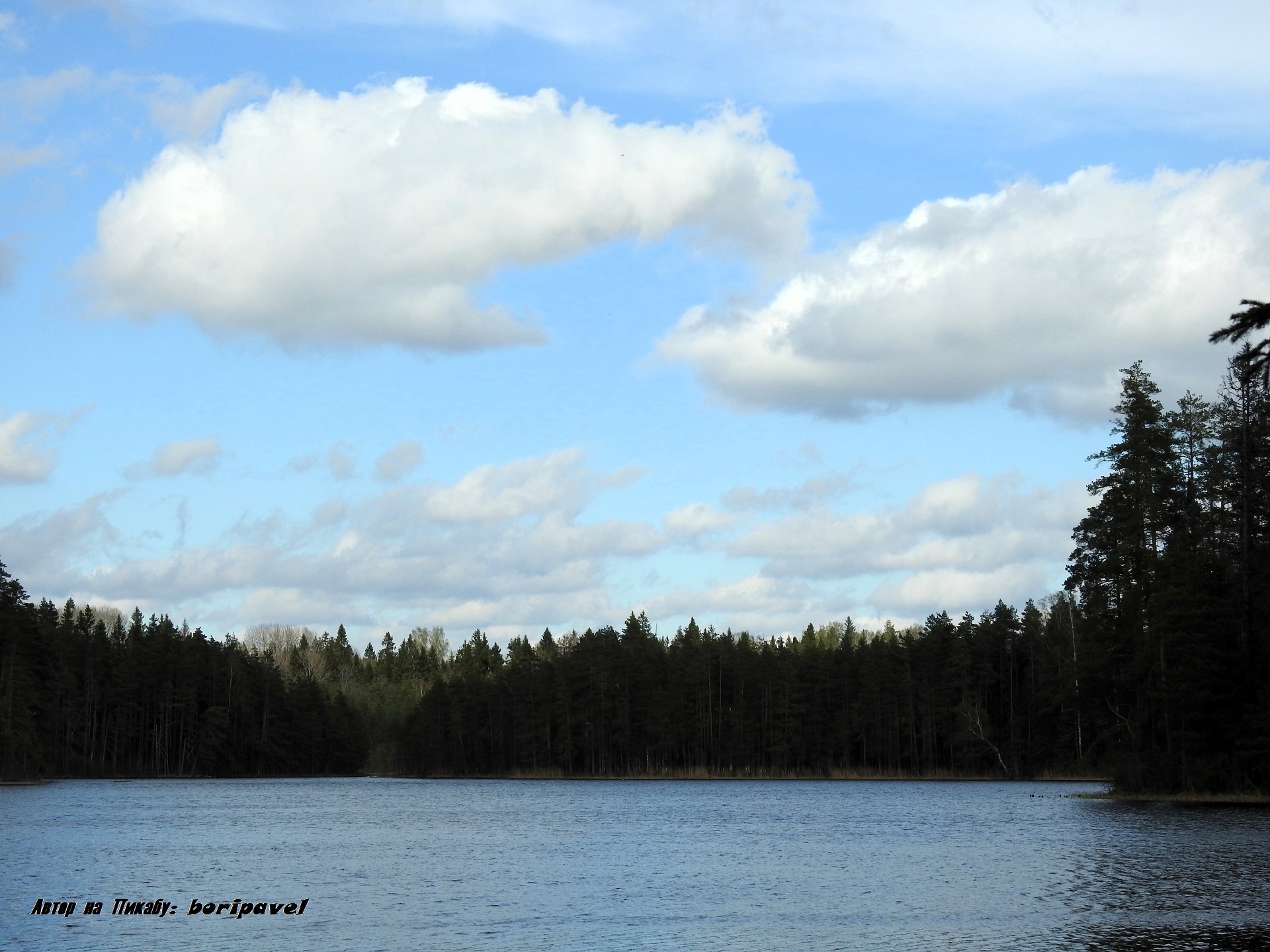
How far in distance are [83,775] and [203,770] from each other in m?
13.8

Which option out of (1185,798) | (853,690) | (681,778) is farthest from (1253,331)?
(681,778)

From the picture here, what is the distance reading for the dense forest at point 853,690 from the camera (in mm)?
69875

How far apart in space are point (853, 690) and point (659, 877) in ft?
327

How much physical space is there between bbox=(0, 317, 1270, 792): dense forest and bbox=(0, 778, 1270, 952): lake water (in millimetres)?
7441

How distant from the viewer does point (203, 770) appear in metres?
161

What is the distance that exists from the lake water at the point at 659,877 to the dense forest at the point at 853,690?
24.4ft

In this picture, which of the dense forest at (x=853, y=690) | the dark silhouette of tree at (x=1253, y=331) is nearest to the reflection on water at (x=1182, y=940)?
the dark silhouette of tree at (x=1253, y=331)

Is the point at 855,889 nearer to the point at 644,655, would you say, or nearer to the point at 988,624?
the point at 988,624

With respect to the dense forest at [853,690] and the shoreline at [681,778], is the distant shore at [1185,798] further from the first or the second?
the shoreline at [681,778]

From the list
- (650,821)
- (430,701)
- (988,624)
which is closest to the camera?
(650,821)

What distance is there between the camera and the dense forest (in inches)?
2751

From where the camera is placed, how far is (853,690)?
142 metres

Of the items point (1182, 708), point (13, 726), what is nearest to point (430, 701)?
point (13, 726)

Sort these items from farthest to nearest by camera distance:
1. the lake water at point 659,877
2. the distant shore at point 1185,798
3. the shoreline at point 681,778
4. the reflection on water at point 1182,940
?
1. the shoreline at point 681,778
2. the distant shore at point 1185,798
3. the lake water at point 659,877
4. the reflection on water at point 1182,940
